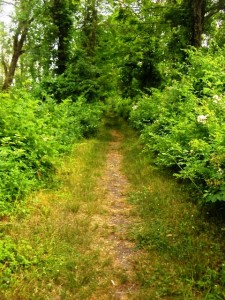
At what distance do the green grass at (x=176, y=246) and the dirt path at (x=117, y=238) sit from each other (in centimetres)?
17

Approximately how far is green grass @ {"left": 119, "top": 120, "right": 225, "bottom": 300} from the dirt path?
17 centimetres

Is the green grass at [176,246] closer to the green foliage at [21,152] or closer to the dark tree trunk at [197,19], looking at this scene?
the green foliage at [21,152]

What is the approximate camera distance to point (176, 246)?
4848mm

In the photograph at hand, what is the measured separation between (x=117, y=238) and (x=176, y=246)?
3.73 feet

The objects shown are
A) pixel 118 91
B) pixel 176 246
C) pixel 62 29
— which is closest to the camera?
pixel 176 246

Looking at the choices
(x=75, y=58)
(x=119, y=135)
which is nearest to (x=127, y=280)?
(x=119, y=135)

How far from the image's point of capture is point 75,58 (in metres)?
17.7

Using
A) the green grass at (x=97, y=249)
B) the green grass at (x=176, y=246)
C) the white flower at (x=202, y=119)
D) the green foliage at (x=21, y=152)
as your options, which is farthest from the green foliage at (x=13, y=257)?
the white flower at (x=202, y=119)

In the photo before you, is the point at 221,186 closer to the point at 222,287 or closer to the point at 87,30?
the point at 222,287

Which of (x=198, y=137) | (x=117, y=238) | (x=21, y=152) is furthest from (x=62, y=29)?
(x=117, y=238)

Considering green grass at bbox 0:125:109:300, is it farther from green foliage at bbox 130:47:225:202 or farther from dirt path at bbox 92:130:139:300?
green foliage at bbox 130:47:225:202

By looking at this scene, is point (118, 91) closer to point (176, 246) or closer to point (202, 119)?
point (202, 119)

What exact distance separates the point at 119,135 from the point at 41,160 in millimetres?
10481

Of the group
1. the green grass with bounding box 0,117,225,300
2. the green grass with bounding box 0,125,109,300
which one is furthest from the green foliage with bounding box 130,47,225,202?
the green grass with bounding box 0,125,109,300
